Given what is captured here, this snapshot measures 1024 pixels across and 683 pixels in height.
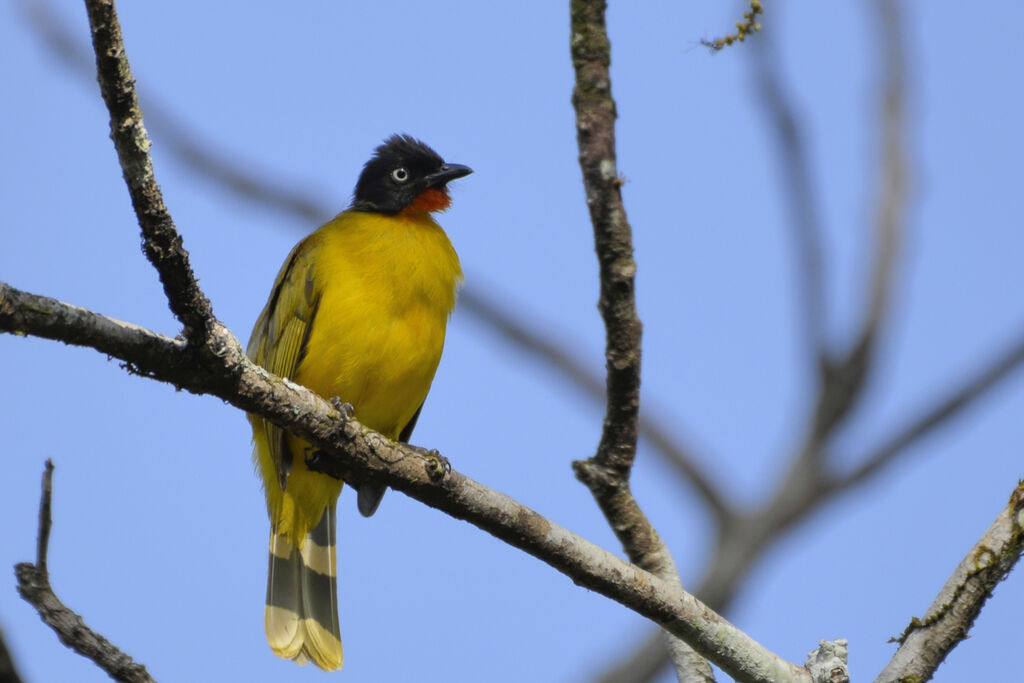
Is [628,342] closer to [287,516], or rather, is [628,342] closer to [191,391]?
[191,391]

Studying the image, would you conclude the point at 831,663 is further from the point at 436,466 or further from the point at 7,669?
the point at 7,669

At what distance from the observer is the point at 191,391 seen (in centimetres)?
338

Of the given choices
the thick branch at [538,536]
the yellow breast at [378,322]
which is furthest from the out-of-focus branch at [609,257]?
the yellow breast at [378,322]

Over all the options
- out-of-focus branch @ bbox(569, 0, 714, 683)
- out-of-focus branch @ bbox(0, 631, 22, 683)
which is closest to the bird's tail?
out-of-focus branch @ bbox(569, 0, 714, 683)

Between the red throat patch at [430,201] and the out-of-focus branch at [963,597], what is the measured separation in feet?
12.4

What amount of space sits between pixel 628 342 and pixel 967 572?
1284 millimetres

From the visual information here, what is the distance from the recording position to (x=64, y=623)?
126 inches

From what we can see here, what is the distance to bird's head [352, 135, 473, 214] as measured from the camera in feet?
21.5

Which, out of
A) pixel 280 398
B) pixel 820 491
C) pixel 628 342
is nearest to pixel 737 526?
pixel 820 491

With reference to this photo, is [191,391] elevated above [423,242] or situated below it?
below

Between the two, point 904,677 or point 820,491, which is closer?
point 904,677

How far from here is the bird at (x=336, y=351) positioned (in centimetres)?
547

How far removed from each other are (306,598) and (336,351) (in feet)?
4.64

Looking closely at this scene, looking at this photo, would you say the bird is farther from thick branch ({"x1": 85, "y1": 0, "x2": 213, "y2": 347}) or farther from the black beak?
thick branch ({"x1": 85, "y1": 0, "x2": 213, "y2": 347})
